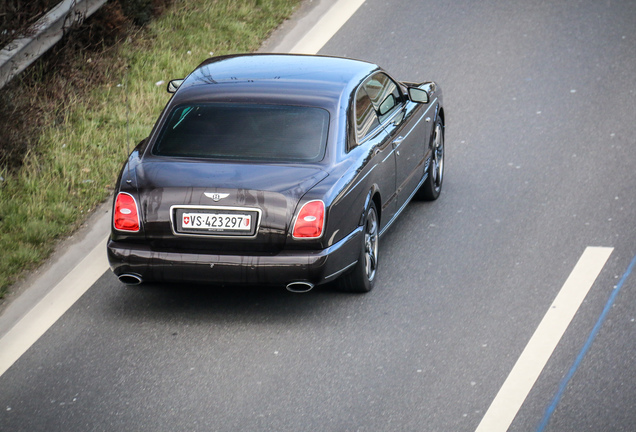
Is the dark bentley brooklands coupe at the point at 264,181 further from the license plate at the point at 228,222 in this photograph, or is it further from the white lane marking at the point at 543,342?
the white lane marking at the point at 543,342

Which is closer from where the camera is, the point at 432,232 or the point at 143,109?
the point at 432,232

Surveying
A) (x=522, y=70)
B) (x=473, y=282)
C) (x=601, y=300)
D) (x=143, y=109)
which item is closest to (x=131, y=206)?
(x=473, y=282)

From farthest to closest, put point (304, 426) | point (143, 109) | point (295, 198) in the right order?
point (143, 109) → point (295, 198) → point (304, 426)

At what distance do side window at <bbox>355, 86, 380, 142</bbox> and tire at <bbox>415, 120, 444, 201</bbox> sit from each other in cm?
137

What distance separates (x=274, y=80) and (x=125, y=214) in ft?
5.42

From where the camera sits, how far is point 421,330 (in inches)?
284

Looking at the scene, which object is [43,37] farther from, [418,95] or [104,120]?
[418,95]

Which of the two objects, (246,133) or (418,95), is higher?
(246,133)

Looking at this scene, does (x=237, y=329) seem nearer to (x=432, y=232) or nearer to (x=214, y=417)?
(x=214, y=417)

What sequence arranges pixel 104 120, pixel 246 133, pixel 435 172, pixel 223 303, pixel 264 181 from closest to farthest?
1. pixel 264 181
2. pixel 246 133
3. pixel 223 303
4. pixel 435 172
5. pixel 104 120

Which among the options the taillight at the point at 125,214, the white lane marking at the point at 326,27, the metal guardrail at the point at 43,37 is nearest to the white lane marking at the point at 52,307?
the taillight at the point at 125,214

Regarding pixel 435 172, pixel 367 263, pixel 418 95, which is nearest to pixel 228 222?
pixel 367 263

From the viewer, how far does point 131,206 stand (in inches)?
285

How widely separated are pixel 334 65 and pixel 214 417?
139 inches
